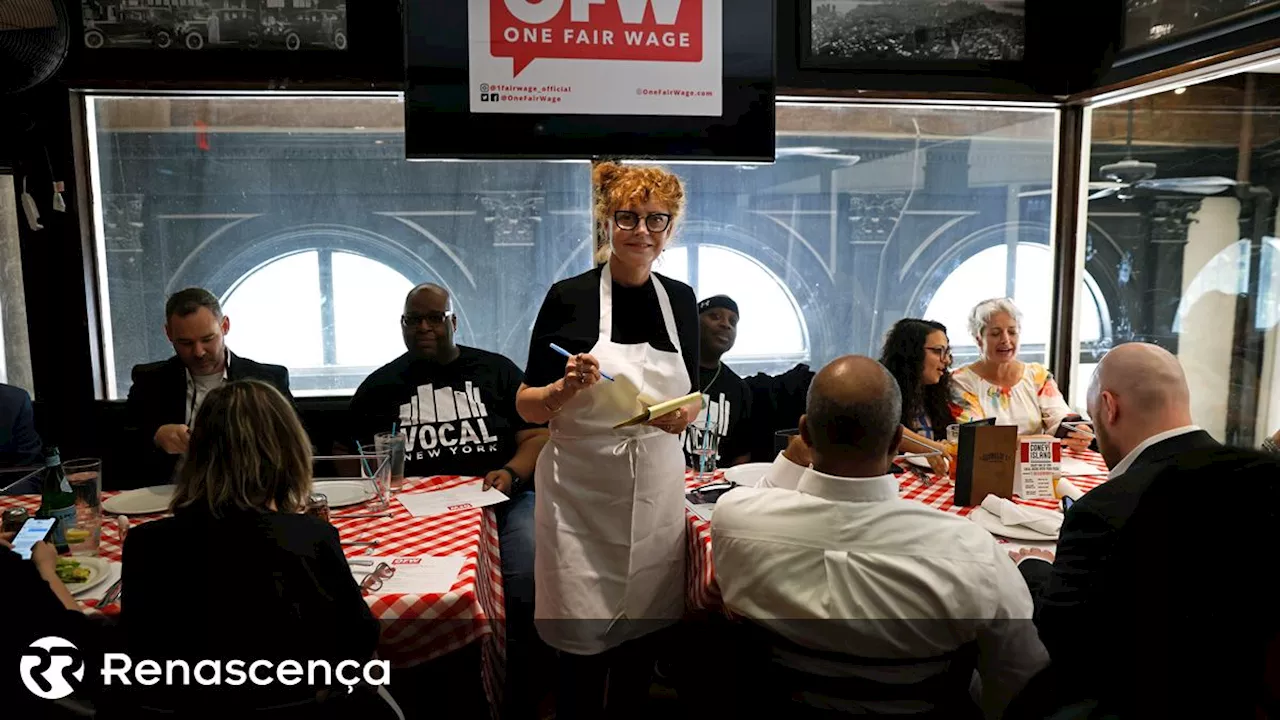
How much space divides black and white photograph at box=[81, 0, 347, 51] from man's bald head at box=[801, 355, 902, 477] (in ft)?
9.88

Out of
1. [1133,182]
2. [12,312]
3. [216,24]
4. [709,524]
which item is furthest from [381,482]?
[1133,182]

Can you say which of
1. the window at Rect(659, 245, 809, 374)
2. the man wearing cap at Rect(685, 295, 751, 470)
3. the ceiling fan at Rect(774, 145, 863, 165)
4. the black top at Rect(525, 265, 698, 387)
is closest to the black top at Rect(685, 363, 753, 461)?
the man wearing cap at Rect(685, 295, 751, 470)

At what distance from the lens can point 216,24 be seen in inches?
142

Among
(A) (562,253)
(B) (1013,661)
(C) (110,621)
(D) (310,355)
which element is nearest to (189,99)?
(D) (310,355)

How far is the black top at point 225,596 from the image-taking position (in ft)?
4.85

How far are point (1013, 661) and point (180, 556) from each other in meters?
1.46

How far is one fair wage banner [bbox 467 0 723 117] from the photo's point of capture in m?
3.55

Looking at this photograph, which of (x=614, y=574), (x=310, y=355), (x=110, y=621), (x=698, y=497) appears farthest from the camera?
(x=310, y=355)

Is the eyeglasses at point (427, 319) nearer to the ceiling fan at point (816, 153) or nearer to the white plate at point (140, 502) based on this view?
the white plate at point (140, 502)

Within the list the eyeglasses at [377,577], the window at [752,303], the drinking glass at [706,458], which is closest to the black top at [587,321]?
the drinking glass at [706,458]

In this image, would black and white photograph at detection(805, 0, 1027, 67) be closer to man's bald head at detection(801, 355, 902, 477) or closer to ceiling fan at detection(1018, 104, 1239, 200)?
ceiling fan at detection(1018, 104, 1239, 200)

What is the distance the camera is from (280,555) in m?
1.49

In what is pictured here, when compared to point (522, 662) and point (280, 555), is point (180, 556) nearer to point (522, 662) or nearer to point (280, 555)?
point (280, 555)

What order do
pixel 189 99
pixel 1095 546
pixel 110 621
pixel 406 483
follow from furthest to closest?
1. pixel 189 99
2. pixel 406 483
3. pixel 110 621
4. pixel 1095 546
